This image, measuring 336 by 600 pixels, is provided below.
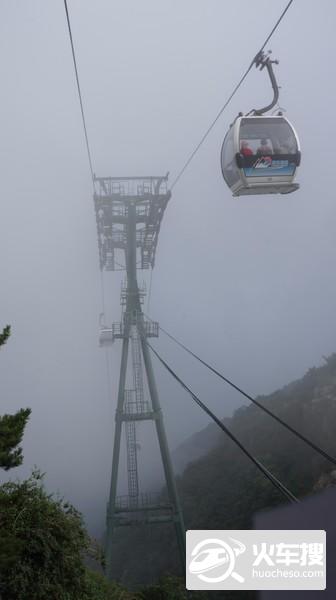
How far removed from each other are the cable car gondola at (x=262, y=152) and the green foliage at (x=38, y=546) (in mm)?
6599

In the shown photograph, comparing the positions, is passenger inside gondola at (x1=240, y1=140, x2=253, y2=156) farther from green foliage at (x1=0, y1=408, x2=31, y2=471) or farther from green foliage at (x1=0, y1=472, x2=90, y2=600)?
green foliage at (x1=0, y1=472, x2=90, y2=600)

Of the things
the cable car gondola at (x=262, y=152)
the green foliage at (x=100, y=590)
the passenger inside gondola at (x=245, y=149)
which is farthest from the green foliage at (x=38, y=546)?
the passenger inside gondola at (x=245, y=149)

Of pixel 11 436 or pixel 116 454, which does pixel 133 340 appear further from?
pixel 11 436

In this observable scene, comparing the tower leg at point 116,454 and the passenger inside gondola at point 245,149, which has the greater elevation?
the passenger inside gondola at point 245,149

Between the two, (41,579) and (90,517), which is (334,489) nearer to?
(41,579)

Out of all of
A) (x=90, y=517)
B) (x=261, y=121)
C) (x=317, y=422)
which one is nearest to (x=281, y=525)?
(x=317, y=422)

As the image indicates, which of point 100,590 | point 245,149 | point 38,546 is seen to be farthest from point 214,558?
point 245,149

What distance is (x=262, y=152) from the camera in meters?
8.25

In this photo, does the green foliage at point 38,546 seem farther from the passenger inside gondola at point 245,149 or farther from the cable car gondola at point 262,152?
the passenger inside gondola at point 245,149

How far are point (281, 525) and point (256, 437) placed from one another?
13876 mm

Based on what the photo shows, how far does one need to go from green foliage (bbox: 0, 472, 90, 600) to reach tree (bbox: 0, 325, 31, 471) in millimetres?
503

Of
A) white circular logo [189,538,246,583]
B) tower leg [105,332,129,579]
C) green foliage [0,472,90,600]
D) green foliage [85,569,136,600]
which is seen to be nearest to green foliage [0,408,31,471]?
green foliage [0,472,90,600]

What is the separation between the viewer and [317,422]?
28828 millimetres

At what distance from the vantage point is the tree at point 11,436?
701cm
